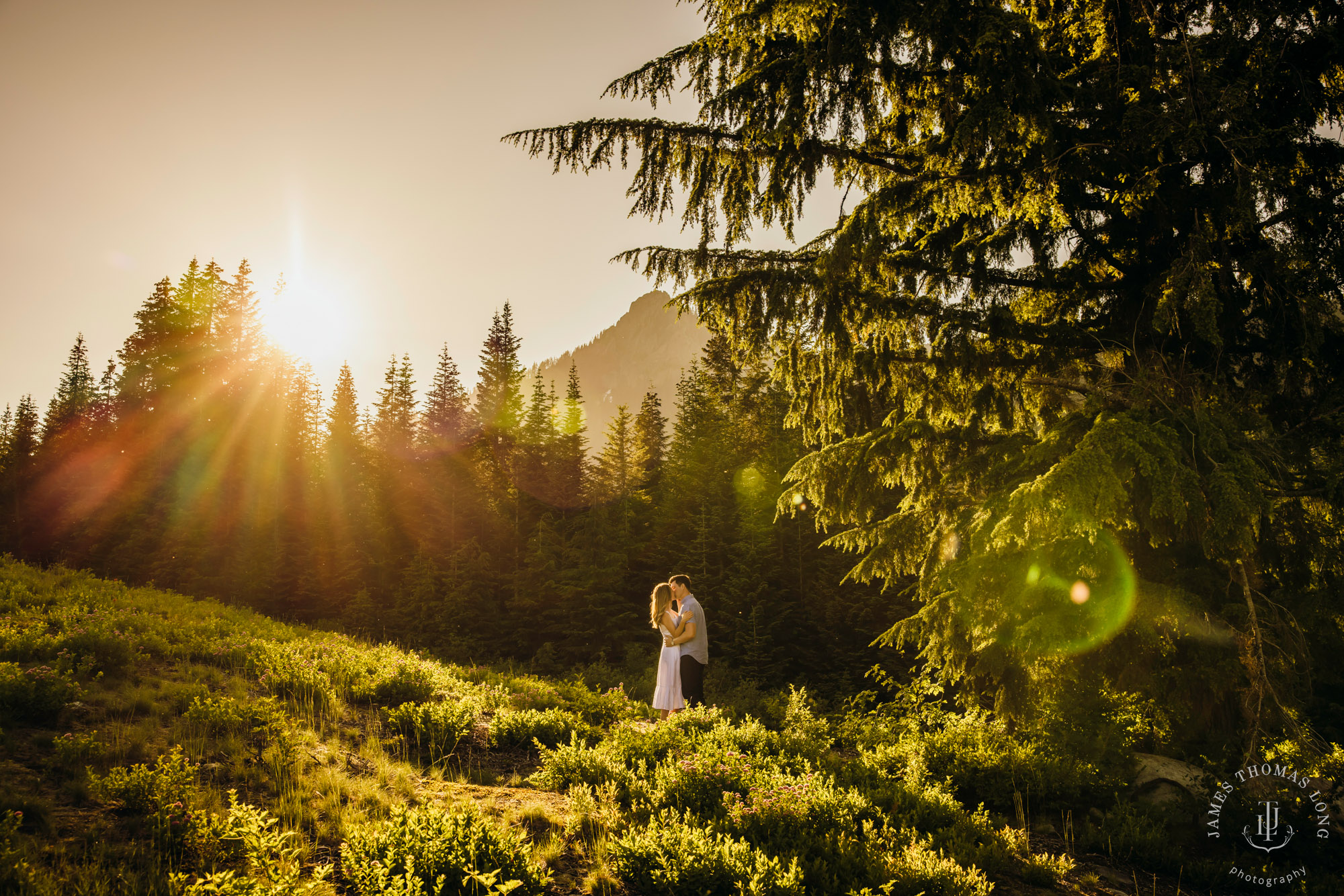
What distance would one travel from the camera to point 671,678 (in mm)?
9023

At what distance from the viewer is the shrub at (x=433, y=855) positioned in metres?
3.37

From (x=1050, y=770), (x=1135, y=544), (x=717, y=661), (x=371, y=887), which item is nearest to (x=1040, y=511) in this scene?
(x=1135, y=544)

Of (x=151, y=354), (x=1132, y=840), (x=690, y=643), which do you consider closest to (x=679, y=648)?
(x=690, y=643)

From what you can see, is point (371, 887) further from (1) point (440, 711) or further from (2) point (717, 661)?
(2) point (717, 661)

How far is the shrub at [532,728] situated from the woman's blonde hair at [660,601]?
1.90 meters

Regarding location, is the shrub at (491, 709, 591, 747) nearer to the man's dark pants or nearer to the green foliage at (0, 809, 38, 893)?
the man's dark pants

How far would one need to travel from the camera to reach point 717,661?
21828mm

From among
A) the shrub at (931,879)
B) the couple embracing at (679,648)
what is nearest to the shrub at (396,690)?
the couple embracing at (679,648)

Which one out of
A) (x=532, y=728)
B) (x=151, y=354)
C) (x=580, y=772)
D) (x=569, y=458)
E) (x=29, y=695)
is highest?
(x=151, y=354)

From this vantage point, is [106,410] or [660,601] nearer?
[660,601]

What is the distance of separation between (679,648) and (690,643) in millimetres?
184

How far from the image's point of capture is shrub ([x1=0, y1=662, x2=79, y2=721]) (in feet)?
16.3

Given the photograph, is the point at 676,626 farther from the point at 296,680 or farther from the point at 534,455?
the point at 534,455

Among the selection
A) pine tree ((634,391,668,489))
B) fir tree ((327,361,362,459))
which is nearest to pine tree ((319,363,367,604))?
fir tree ((327,361,362,459))
